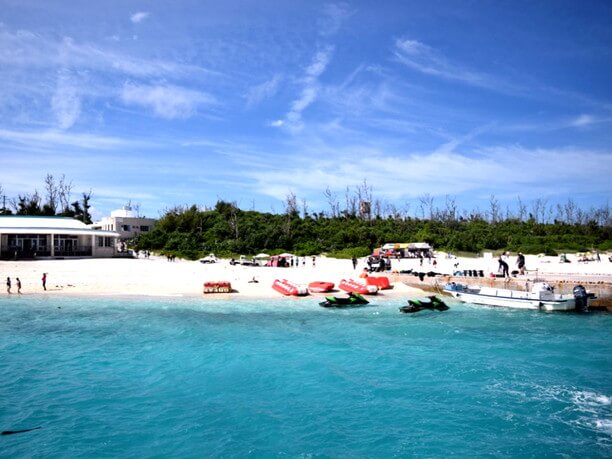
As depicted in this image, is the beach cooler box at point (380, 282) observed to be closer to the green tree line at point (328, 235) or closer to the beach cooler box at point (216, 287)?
the beach cooler box at point (216, 287)

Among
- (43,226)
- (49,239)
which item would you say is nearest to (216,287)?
(49,239)

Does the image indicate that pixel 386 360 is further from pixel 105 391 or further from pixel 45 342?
pixel 45 342

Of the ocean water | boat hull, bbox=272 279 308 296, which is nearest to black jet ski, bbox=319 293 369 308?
boat hull, bbox=272 279 308 296

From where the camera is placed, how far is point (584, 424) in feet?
37.8

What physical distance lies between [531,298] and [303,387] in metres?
18.2

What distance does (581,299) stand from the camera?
26.0 metres

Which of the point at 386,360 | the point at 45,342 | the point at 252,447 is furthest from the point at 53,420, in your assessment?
the point at 386,360

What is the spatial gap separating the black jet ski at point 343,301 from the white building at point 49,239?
28798mm

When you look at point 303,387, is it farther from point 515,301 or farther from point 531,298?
point 531,298

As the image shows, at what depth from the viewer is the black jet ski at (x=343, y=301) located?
26.9m

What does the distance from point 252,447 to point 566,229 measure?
252ft

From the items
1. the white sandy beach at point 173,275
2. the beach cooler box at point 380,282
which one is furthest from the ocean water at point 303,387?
the beach cooler box at point 380,282

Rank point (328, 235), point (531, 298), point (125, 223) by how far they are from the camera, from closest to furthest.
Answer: point (531, 298) → point (328, 235) → point (125, 223)

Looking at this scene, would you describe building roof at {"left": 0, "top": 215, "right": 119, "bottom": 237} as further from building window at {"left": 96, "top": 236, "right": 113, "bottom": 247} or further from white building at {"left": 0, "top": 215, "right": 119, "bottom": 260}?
building window at {"left": 96, "top": 236, "right": 113, "bottom": 247}
